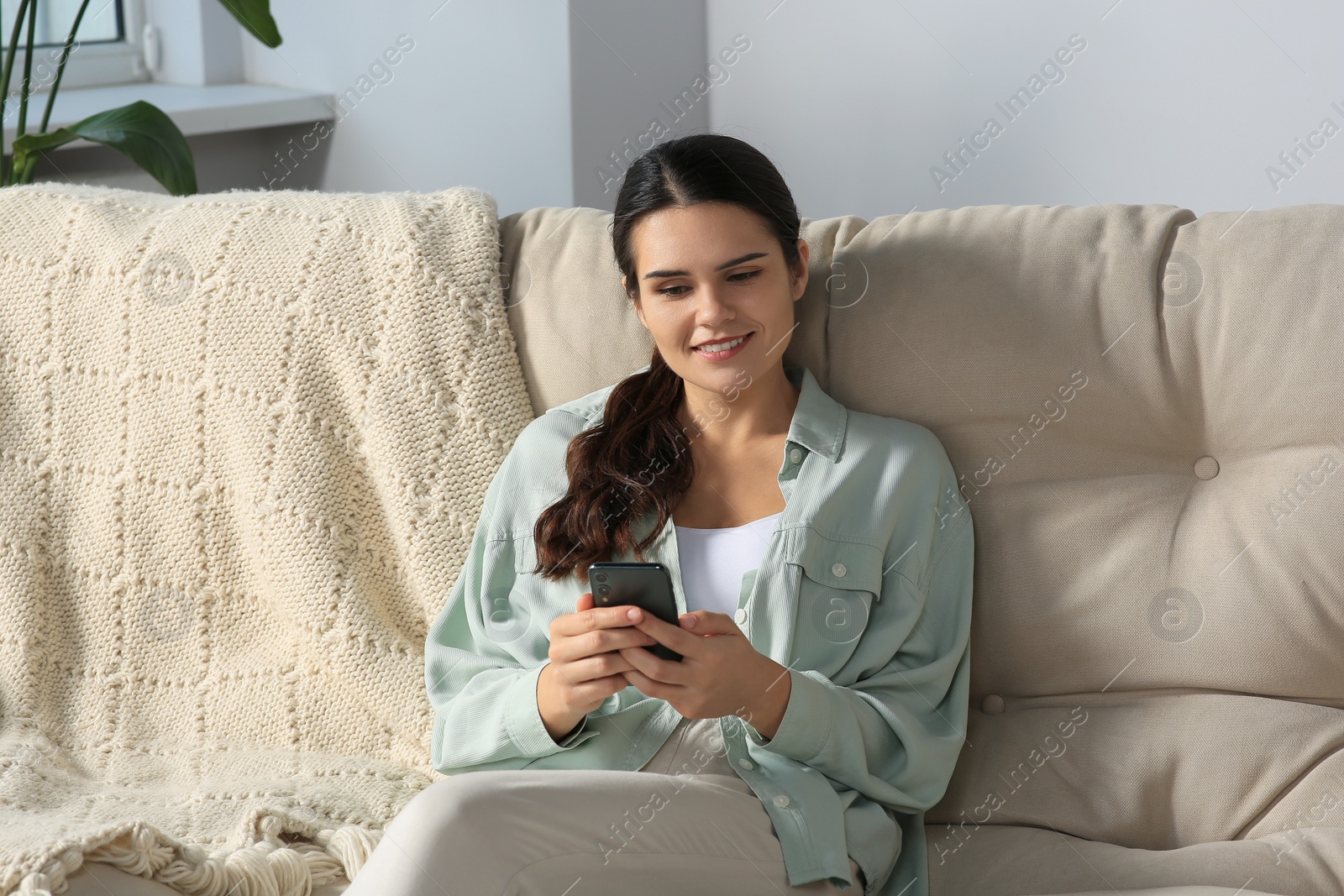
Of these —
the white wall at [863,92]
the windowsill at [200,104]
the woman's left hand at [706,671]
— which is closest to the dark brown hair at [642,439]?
the woman's left hand at [706,671]

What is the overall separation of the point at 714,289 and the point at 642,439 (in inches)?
7.9

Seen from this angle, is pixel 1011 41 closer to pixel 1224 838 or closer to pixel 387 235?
pixel 387 235

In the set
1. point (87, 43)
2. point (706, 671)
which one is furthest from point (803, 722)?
point (87, 43)

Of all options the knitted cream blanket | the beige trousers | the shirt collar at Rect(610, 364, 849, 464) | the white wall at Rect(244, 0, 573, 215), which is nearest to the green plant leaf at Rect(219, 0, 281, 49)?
the knitted cream blanket

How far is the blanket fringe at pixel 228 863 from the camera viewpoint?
112cm

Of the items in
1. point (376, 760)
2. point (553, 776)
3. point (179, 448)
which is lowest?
point (376, 760)

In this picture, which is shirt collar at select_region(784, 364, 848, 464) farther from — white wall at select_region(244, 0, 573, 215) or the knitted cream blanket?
white wall at select_region(244, 0, 573, 215)

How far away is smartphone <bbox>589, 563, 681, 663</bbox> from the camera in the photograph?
1077 mm

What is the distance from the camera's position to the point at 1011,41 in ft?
7.14

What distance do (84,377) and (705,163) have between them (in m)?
0.87

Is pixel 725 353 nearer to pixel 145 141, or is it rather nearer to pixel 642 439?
pixel 642 439

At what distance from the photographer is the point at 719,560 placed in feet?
4.30

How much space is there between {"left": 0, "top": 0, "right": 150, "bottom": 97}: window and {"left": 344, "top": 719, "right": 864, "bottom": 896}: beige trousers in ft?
7.39

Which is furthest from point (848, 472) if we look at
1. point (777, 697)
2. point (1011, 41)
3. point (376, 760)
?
point (1011, 41)
